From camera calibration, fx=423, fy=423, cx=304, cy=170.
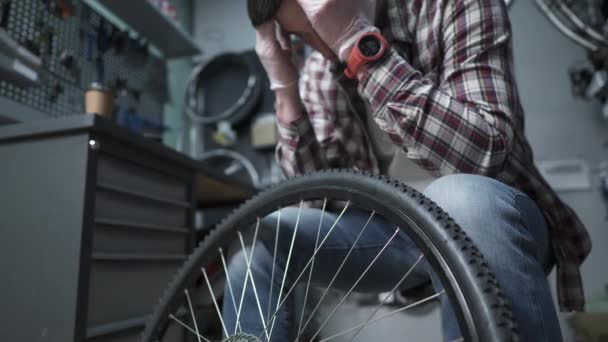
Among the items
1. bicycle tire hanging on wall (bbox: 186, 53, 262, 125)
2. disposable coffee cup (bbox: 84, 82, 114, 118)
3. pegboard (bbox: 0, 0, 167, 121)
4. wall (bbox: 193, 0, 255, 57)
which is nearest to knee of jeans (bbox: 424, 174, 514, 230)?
disposable coffee cup (bbox: 84, 82, 114, 118)

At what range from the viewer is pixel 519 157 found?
513mm

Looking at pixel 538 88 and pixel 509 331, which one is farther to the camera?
pixel 538 88

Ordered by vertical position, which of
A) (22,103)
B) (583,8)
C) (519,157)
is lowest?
(519,157)

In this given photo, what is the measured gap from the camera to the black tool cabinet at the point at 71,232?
2.00 ft

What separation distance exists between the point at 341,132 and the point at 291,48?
0.49 ft

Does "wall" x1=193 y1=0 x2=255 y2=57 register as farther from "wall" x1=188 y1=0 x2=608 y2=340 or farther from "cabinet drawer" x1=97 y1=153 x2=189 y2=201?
"cabinet drawer" x1=97 y1=153 x2=189 y2=201

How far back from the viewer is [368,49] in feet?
1.53

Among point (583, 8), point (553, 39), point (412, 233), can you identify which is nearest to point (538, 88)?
point (553, 39)

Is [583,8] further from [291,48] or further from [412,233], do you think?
[412,233]

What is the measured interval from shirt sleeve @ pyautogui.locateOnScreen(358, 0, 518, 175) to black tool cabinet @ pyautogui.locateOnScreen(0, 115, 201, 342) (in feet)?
1.47

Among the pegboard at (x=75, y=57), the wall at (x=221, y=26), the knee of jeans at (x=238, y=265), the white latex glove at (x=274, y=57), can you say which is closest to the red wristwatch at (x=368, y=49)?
the white latex glove at (x=274, y=57)

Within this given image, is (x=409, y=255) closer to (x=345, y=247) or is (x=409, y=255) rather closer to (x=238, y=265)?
(x=345, y=247)

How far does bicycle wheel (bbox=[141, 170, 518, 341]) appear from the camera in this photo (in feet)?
0.91

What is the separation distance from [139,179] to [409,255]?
1.76ft
